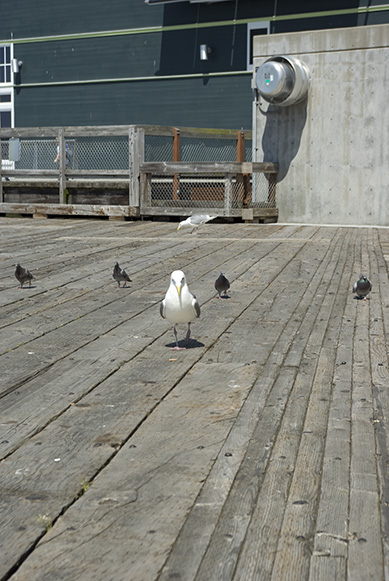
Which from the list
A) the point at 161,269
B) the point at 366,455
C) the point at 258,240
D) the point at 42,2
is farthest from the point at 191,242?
the point at 42,2

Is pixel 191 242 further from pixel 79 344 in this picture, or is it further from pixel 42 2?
pixel 42 2

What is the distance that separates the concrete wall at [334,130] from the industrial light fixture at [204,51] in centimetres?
1200

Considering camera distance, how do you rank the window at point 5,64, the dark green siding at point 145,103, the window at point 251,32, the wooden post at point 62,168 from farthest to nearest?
the window at point 5,64 → the dark green siding at point 145,103 → the window at point 251,32 → the wooden post at point 62,168

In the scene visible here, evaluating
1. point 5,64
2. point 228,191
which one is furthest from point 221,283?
point 5,64

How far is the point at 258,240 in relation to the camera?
46.5 feet

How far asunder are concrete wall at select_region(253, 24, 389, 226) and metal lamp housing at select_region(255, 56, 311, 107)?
14.5 inches

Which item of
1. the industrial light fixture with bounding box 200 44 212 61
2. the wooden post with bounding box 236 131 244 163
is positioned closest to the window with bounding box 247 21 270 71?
the industrial light fixture with bounding box 200 44 212 61

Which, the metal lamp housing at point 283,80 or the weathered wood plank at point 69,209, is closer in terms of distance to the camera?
the metal lamp housing at point 283,80

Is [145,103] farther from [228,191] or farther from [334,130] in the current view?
[228,191]

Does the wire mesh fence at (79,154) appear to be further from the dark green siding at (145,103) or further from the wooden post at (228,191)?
the wooden post at (228,191)

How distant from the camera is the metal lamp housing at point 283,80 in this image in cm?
1750

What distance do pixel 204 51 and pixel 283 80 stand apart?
13.9 m

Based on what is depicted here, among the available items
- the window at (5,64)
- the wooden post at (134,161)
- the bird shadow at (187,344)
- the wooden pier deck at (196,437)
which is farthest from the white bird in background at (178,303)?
the window at (5,64)

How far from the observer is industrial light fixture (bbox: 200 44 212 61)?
3050 centimetres
